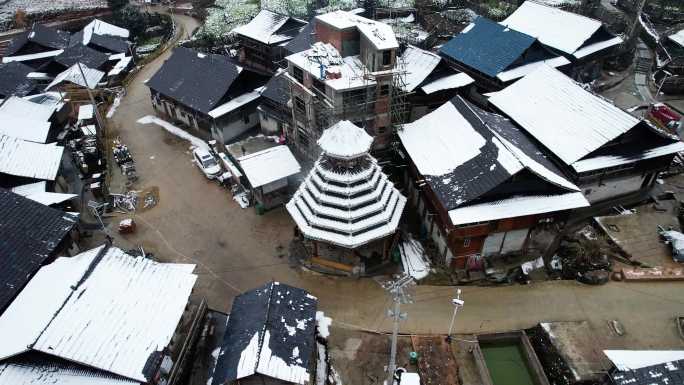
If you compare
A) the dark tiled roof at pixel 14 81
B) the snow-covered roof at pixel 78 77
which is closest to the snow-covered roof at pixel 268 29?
the snow-covered roof at pixel 78 77

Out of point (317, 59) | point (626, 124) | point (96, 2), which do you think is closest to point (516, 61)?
point (626, 124)

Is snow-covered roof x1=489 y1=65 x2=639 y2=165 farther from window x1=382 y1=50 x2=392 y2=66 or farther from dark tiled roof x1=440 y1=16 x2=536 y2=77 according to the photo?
window x1=382 y1=50 x2=392 y2=66

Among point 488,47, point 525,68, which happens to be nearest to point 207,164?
point 488,47

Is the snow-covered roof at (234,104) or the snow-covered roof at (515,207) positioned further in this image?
the snow-covered roof at (234,104)

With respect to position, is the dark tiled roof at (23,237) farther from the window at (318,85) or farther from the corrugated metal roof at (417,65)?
the corrugated metal roof at (417,65)

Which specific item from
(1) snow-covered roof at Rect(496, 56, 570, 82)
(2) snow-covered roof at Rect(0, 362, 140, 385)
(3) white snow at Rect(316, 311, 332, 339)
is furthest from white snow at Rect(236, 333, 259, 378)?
(1) snow-covered roof at Rect(496, 56, 570, 82)

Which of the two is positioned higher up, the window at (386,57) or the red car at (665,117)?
the window at (386,57)
